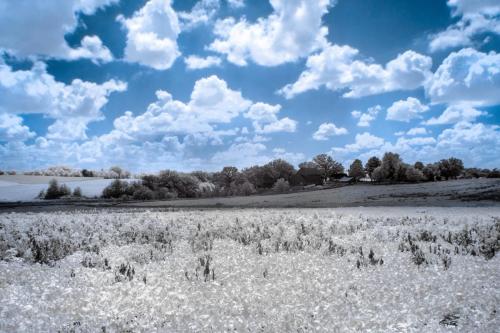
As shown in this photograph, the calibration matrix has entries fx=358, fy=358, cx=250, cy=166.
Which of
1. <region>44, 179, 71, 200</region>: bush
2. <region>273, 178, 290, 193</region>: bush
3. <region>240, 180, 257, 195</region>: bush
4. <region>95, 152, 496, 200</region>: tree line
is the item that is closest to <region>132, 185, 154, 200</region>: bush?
<region>95, 152, 496, 200</region>: tree line

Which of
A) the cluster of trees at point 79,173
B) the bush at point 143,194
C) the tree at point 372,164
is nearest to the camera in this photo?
the tree at point 372,164

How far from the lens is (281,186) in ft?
129

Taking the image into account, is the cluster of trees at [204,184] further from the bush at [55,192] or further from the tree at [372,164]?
the tree at [372,164]

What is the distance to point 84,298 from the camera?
7.35m

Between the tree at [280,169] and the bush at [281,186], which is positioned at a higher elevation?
the tree at [280,169]

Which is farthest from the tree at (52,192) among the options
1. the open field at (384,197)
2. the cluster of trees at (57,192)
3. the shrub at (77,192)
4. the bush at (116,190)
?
the bush at (116,190)

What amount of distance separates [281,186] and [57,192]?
2512cm

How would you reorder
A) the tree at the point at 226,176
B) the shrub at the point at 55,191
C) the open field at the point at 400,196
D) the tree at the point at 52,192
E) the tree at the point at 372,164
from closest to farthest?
1. the open field at the point at 400,196
2. the tree at the point at 372,164
3. the tree at the point at 52,192
4. the shrub at the point at 55,191
5. the tree at the point at 226,176

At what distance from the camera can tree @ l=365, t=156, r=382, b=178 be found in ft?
115

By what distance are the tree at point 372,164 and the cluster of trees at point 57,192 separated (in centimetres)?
3101

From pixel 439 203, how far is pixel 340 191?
10.3 metres

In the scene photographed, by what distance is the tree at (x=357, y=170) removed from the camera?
117ft

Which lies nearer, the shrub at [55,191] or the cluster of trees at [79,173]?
the shrub at [55,191]

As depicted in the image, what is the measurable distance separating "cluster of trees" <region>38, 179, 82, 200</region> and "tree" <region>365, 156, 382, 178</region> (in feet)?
102
